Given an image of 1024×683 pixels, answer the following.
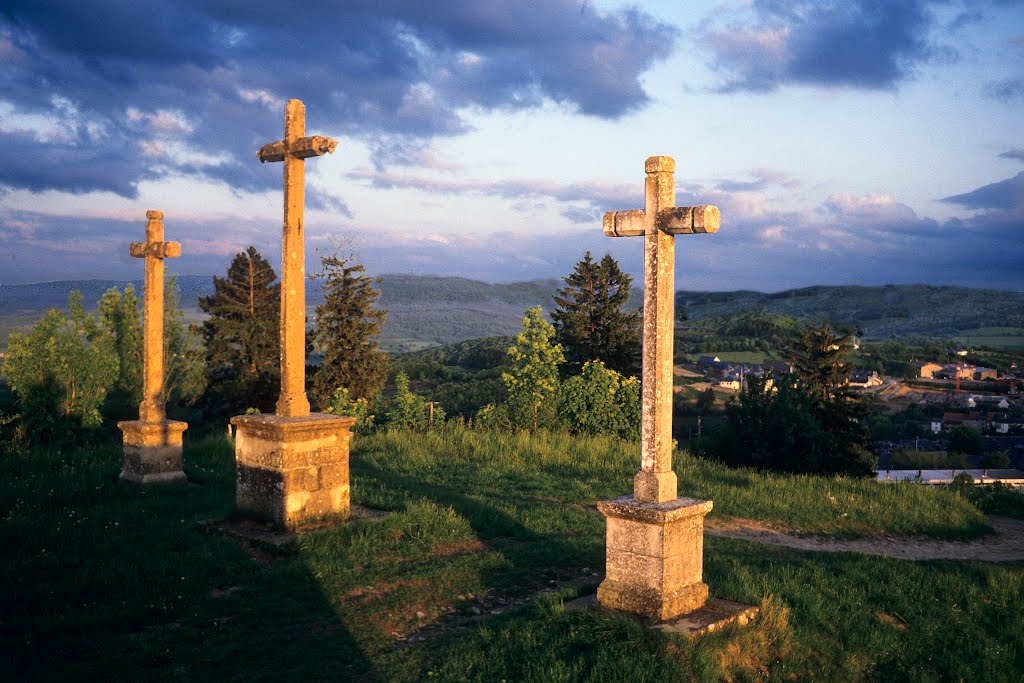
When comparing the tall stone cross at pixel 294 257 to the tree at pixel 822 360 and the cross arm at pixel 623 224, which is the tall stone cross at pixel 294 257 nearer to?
the cross arm at pixel 623 224

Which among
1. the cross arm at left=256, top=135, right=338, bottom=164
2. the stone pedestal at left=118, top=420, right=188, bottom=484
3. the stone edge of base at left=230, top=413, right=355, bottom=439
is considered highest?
the cross arm at left=256, top=135, right=338, bottom=164

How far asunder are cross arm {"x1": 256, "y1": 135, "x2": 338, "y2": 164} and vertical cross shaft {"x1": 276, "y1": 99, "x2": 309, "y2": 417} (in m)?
0.08

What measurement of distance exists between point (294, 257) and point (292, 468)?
112 inches

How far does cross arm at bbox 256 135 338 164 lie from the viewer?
980cm

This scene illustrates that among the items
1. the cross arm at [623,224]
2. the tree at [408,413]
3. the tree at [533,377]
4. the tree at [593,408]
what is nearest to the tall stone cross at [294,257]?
the cross arm at [623,224]

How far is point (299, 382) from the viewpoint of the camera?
9.93 meters

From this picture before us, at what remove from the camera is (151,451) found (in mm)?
12031

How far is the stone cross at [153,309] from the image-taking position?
489 inches

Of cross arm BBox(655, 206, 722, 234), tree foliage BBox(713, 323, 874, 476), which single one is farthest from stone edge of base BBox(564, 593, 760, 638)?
tree foliage BBox(713, 323, 874, 476)

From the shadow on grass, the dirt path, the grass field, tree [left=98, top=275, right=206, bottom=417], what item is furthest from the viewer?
the grass field

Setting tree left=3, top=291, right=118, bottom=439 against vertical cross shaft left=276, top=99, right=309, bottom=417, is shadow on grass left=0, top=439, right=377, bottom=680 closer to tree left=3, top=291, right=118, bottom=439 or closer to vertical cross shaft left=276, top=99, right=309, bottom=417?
vertical cross shaft left=276, top=99, right=309, bottom=417

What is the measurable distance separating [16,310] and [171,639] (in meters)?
35.4

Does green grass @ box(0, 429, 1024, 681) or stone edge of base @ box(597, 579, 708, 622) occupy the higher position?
stone edge of base @ box(597, 579, 708, 622)

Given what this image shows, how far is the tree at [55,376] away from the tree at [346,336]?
472 inches
